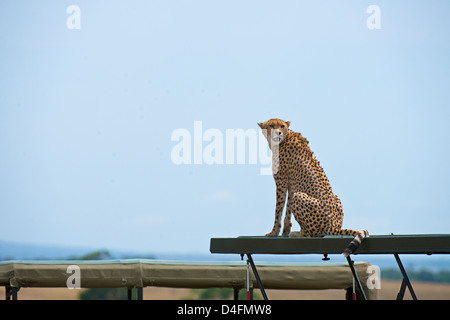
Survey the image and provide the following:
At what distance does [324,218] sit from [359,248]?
2.00 feet

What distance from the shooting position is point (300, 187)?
4.02 meters

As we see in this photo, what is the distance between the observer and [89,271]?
15.4ft

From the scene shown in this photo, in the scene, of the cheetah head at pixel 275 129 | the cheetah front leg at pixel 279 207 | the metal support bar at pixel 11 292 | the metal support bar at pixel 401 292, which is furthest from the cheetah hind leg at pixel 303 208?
the metal support bar at pixel 11 292

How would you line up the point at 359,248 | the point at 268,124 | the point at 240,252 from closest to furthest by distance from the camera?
the point at 359,248 < the point at 240,252 < the point at 268,124

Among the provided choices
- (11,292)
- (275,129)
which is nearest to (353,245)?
(275,129)

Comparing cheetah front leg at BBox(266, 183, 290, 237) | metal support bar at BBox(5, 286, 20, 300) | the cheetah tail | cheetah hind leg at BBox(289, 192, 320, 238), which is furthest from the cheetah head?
metal support bar at BBox(5, 286, 20, 300)

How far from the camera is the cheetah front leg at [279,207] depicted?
13.1 feet

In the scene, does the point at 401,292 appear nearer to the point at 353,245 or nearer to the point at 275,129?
the point at 353,245

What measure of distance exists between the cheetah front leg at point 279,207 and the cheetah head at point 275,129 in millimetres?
287

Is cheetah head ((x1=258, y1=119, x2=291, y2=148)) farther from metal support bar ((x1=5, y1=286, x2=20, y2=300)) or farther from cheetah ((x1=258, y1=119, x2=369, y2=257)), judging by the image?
metal support bar ((x1=5, y1=286, x2=20, y2=300))

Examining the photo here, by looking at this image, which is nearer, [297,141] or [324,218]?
[324,218]

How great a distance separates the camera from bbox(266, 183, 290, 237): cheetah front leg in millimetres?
3997
